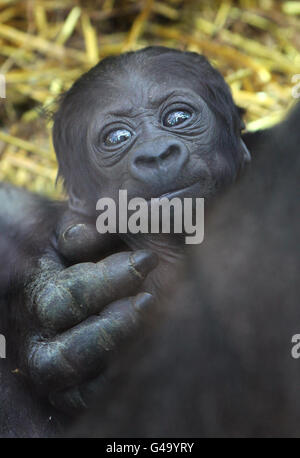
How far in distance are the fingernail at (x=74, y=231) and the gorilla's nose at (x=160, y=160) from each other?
21 centimetres

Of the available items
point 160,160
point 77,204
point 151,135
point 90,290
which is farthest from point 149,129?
point 90,290

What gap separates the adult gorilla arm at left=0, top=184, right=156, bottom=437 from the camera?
1519 millimetres

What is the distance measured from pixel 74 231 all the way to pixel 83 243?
4 centimetres

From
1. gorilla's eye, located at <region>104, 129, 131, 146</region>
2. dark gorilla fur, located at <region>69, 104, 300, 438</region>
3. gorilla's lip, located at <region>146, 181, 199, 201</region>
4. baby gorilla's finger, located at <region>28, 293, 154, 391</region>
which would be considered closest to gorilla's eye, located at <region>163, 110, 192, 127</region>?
gorilla's eye, located at <region>104, 129, 131, 146</region>

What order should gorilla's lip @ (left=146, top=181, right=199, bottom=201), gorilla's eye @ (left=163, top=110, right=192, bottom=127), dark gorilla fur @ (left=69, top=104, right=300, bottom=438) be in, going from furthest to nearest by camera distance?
gorilla's eye @ (left=163, top=110, right=192, bottom=127), gorilla's lip @ (left=146, top=181, right=199, bottom=201), dark gorilla fur @ (left=69, top=104, right=300, bottom=438)

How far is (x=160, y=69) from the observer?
2004mm

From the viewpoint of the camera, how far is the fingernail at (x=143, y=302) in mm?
1514

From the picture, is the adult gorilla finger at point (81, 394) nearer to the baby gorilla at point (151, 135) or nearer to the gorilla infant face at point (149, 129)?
the baby gorilla at point (151, 135)

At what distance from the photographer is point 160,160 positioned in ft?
5.50

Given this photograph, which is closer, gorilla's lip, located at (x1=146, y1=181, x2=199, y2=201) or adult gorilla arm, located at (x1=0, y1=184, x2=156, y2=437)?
adult gorilla arm, located at (x1=0, y1=184, x2=156, y2=437)

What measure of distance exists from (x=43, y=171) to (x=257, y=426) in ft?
7.88

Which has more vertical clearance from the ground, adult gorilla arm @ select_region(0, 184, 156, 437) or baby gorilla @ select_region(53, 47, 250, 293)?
baby gorilla @ select_region(53, 47, 250, 293)

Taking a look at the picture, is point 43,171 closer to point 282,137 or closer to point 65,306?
point 65,306

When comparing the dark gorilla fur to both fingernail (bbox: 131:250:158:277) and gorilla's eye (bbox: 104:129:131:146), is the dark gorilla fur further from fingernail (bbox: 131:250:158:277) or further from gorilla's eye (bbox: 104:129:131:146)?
gorilla's eye (bbox: 104:129:131:146)
